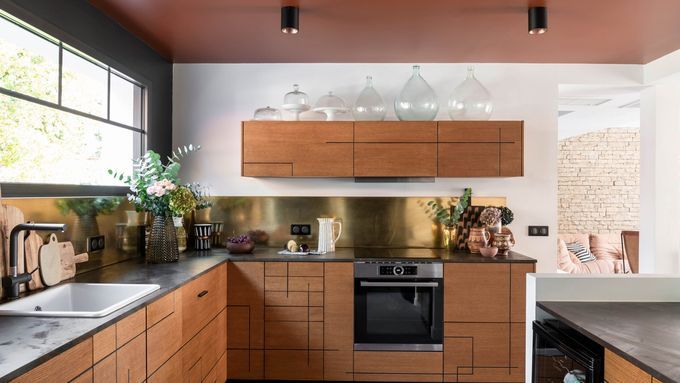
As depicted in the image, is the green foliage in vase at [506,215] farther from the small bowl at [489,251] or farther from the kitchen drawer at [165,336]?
the kitchen drawer at [165,336]

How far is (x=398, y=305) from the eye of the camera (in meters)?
3.01

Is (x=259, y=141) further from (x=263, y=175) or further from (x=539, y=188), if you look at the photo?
(x=539, y=188)

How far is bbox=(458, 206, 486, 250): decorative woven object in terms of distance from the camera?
3.46 meters

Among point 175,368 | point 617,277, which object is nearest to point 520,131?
point 617,277

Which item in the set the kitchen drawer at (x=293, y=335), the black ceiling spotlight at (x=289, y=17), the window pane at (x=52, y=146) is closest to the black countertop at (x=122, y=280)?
the kitchen drawer at (x=293, y=335)

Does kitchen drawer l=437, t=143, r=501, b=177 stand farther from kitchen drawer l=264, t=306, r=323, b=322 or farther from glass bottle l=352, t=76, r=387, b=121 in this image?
kitchen drawer l=264, t=306, r=323, b=322

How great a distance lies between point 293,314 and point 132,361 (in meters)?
1.40

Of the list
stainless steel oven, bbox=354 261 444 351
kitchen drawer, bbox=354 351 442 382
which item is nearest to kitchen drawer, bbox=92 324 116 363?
stainless steel oven, bbox=354 261 444 351

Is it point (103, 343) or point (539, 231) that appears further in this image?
point (539, 231)

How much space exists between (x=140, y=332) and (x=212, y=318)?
96 centimetres

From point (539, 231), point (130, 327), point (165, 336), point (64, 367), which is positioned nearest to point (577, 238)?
point (539, 231)

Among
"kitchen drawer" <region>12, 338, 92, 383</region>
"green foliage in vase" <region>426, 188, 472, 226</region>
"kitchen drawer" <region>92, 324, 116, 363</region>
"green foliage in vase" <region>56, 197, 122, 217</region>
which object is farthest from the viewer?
"green foliage in vase" <region>426, 188, 472, 226</region>

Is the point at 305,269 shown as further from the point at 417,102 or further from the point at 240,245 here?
the point at 417,102

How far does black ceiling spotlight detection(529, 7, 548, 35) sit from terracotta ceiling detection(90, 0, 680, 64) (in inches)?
2.1
